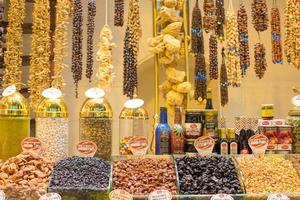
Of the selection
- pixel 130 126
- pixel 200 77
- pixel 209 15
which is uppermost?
pixel 209 15

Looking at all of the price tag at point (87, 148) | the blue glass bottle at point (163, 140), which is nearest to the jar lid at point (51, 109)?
the price tag at point (87, 148)

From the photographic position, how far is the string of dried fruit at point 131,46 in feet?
11.3

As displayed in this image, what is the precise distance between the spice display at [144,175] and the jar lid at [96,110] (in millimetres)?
272

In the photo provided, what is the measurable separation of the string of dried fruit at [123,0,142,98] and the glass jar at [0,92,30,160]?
1.26 metres

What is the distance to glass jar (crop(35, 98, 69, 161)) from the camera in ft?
7.43

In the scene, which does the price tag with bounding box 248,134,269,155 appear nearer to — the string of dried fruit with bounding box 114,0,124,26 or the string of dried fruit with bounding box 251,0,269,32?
the string of dried fruit with bounding box 251,0,269,32

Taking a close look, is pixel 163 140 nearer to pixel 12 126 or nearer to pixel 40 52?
pixel 12 126

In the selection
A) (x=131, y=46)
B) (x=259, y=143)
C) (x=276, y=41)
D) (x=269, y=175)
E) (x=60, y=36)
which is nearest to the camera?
(x=269, y=175)

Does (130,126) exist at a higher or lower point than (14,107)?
lower

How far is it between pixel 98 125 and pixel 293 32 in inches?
77.8

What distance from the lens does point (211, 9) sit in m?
3.52

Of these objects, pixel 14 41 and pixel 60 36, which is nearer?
pixel 60 36

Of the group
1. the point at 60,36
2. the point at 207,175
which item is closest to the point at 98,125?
the point at 207,175

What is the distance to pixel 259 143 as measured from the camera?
226 centimetres
